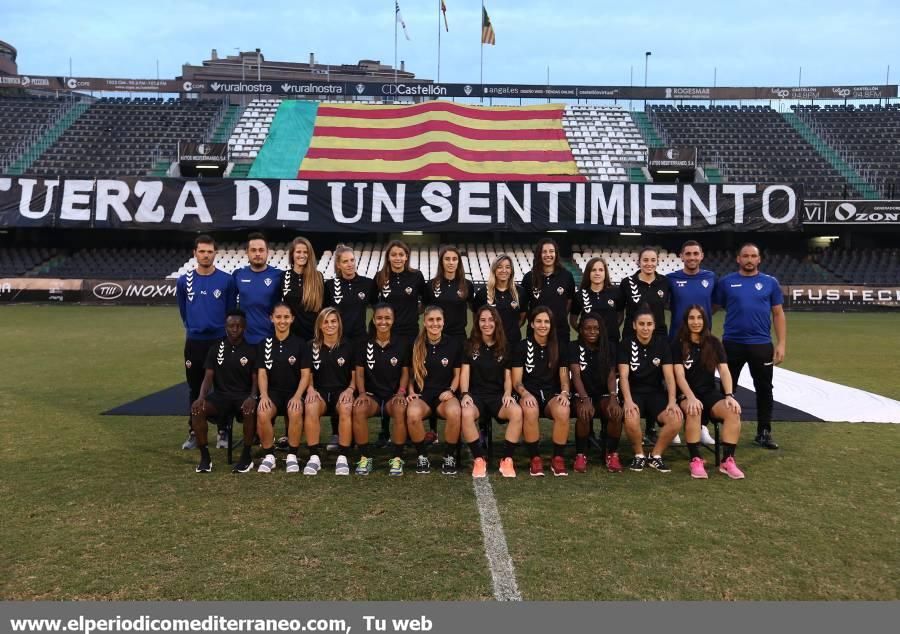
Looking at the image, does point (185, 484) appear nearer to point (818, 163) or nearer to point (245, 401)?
point (245, 401)

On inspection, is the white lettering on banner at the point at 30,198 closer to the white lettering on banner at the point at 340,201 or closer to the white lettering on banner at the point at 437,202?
the white lettering on banner at the point at 340,201

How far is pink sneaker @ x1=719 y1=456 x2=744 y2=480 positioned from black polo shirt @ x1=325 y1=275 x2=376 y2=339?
10.8 ft

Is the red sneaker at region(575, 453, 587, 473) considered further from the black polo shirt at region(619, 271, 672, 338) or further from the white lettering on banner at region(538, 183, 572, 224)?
the white lettering on banner at region(538, 183, 572, 224)

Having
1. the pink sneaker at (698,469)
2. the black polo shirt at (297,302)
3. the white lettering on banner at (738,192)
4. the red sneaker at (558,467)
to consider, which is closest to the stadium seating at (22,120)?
the black polo shirt at (297,302)

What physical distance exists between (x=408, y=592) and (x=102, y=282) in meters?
24.1

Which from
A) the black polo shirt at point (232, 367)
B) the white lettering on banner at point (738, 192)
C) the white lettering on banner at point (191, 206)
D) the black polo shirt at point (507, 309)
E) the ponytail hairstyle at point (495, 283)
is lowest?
the black polo shirt at point (232, 367)

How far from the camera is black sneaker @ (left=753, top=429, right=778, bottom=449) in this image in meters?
5.85

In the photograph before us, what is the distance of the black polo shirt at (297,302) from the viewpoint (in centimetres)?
567

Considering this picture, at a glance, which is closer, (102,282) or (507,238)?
(102,282)

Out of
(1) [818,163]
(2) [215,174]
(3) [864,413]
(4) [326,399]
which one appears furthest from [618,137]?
(4) [326,399]

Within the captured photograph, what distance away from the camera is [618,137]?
33.3 metres

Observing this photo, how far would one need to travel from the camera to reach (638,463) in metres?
5.20

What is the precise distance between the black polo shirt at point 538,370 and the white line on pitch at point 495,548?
100cm

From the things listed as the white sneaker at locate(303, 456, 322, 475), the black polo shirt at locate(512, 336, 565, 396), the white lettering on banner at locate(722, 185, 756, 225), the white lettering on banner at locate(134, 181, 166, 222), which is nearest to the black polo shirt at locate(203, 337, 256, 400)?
the white sneaker at locate(303, 456, 322, 475)
